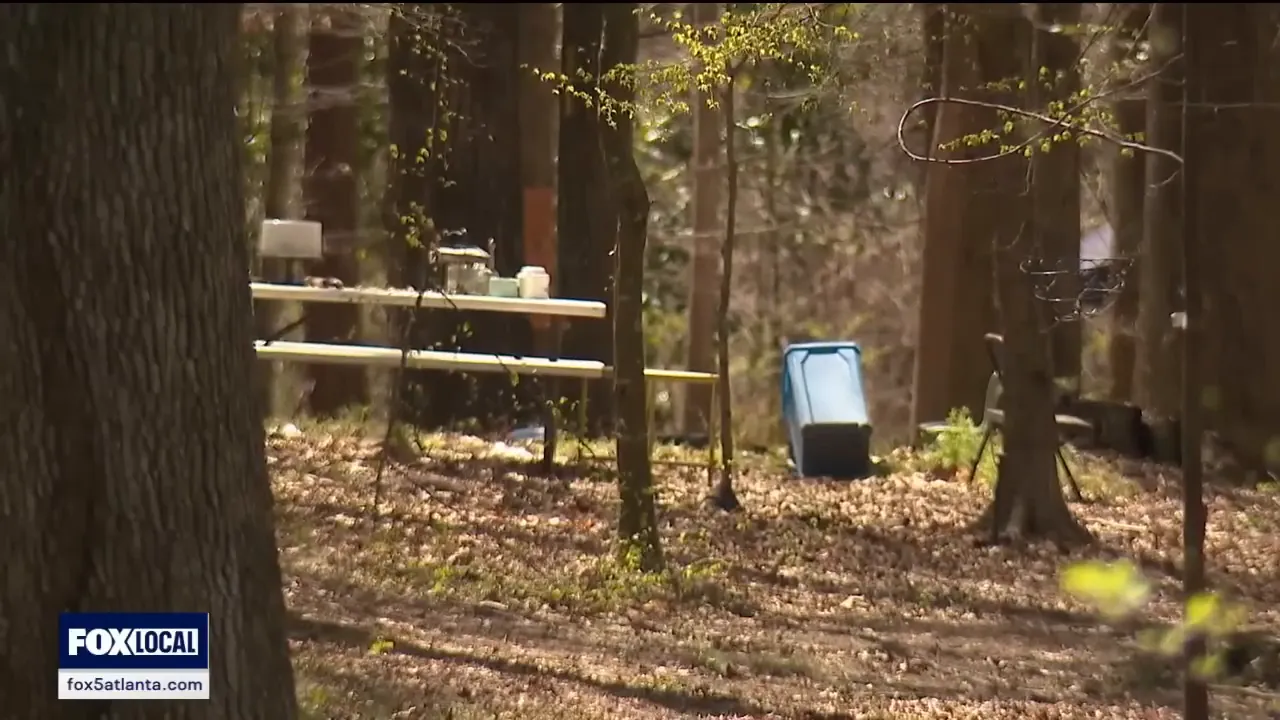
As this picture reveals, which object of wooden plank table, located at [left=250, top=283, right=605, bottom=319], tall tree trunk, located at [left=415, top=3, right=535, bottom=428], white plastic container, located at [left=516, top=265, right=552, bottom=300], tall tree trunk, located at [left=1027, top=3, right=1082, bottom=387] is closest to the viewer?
tall tree trunk, located at [left=1027, top=3, right=1082, bottom=387]

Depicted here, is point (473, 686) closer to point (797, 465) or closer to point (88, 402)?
point (88, 402)

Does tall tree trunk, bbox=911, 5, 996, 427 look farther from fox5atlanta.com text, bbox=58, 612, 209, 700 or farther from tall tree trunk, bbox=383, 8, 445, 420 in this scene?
fox5atlanta.com text, bbox=58, 612, 209, 700

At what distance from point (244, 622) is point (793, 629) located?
4.15m

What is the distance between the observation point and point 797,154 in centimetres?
2122

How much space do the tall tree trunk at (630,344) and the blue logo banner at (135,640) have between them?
14.6 ft

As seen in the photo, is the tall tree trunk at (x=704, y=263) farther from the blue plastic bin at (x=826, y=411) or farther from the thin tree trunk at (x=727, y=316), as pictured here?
the thin tree trunk at (x=727, y=316)

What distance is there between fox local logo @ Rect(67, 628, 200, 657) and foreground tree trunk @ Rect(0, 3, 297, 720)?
0.06 metres

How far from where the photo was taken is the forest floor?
6.10 metres

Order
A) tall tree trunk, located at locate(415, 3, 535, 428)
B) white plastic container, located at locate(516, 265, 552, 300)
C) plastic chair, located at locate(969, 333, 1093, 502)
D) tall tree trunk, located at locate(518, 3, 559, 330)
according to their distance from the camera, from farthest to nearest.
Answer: tall tree trunk, located at locate(518, 3, 559, 330), tall tree trunk, located at locate(415, 3, 535, 428), white plastic container, located at locate(516, 265, 552, 300), plastic chair, located at locate(969, 333, 1093, 502)

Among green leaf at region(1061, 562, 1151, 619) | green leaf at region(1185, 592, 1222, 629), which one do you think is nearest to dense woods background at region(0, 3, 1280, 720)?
green leaf at region(1185, 592, 1222, 629)

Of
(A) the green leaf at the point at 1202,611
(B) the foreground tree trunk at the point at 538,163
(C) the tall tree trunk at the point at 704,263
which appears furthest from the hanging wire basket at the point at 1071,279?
(C) the tall tree trunk at the point at 704,263

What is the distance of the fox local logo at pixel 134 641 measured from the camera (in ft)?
12.1

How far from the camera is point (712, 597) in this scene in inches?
315

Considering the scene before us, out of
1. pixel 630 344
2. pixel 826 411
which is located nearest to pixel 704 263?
pixel 826 411
